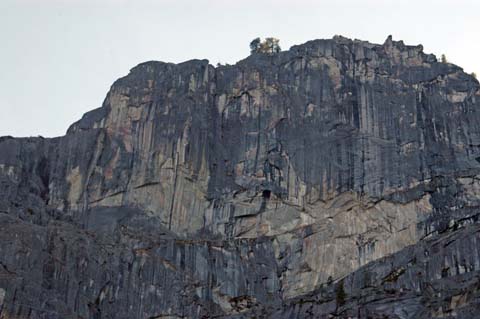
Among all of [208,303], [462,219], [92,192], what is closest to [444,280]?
[462,219]

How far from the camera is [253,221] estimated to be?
116 metres

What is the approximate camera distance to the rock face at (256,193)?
100375 millimetres

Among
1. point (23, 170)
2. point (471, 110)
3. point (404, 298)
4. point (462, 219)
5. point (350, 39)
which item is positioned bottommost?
point (404, 298)

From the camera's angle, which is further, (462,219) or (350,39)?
(350,39)

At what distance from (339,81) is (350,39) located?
24.2ft

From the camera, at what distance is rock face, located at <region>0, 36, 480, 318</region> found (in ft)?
329

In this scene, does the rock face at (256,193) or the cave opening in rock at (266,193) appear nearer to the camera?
the rock face at (256,193)

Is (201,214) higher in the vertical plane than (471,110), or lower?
lower

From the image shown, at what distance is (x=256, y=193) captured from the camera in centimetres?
11769

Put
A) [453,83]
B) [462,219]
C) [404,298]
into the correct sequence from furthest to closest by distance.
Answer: [453,83] < [462,219] < [404,298]

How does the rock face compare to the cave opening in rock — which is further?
the cave opening in rock

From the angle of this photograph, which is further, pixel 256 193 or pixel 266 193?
pixel 256 193

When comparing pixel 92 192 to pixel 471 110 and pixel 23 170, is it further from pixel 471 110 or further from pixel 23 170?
pixel 471 110

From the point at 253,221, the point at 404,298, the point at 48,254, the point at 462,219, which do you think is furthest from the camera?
the point at 253,221
